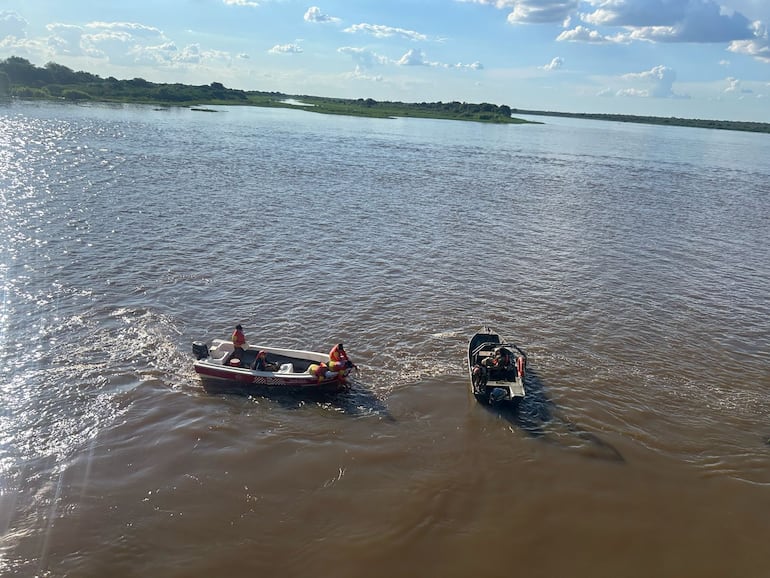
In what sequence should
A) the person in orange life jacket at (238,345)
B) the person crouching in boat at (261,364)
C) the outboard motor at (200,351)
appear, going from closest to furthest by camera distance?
the person crouching in boat at (261,364), the outboard motor at (200,351), the person in orange life jacket at (238,345)

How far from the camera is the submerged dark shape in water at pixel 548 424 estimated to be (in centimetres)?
1638

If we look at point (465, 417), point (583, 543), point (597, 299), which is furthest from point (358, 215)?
point (583, 543)

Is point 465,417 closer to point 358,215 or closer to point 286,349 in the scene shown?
point 286,349

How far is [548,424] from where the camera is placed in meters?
17.5

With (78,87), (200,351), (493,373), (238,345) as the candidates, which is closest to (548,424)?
(493,373)

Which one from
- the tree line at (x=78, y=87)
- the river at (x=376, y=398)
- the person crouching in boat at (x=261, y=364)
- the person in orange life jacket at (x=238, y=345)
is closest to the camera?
the river at (x=376, y=398)

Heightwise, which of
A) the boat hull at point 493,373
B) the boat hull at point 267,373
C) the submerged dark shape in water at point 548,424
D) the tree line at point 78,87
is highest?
the tree line at point 78,87

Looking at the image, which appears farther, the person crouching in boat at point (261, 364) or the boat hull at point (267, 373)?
the person crouching in boat at point (261, 364)

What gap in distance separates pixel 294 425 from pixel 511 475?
6.63 m

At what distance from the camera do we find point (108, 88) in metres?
142

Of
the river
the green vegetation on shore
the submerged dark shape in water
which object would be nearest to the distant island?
the green vegetation on shore

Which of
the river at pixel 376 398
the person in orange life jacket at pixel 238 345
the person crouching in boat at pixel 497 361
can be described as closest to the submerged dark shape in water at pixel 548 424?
the river at pixel 376 398

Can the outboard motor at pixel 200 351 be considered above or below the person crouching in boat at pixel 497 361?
below

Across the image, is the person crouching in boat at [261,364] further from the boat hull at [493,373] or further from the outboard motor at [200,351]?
the boat hull at [493,373]
